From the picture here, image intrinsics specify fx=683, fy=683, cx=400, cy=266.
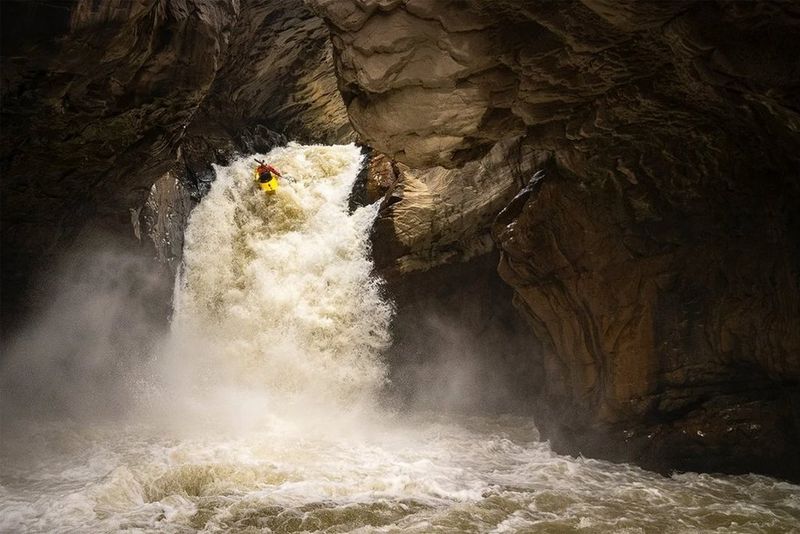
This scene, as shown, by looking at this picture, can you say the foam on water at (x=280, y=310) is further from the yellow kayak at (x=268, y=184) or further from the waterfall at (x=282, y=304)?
the yellow kayak at (x=268, y=184)

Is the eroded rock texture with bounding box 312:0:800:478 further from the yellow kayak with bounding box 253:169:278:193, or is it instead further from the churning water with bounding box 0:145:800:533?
the yellow kayak with bounding box 253:169:278:193

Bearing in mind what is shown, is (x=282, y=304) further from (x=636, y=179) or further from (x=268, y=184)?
(x=636, y=179)

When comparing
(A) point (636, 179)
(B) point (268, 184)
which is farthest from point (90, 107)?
(B) point (268, 184)

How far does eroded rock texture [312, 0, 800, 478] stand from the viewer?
5809mm

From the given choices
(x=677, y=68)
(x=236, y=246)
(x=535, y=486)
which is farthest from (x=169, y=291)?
(x=677, y=68)

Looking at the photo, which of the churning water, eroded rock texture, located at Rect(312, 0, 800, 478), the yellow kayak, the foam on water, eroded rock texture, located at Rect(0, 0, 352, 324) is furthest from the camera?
the yellow kayak

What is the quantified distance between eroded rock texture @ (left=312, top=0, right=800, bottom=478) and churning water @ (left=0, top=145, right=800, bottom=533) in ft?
2.56

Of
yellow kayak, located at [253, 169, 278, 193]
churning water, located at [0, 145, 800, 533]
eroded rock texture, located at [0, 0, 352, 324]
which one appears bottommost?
churning water, located at [0, 145, 800, 533]

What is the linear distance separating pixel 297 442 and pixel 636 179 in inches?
221

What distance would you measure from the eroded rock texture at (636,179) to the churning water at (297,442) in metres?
0.78

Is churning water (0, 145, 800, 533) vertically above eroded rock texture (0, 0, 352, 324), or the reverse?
eroded rock texture (0, 0, 352, 324)

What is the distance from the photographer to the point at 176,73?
307 inches

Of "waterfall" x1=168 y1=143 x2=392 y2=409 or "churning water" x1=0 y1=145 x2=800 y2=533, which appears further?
"waterfall" x1=168 y1=143 x2=392 y2=409

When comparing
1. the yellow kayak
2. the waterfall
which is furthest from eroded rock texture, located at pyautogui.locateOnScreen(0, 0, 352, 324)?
the yellow kayak
